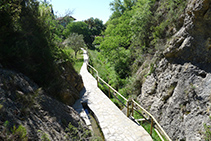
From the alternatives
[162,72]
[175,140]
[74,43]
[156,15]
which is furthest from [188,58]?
[74,43]

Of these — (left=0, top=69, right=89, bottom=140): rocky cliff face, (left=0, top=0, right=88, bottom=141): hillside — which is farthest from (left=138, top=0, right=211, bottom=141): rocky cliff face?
(left=0, top=69, right=89, bottom=140): rocky cliff face

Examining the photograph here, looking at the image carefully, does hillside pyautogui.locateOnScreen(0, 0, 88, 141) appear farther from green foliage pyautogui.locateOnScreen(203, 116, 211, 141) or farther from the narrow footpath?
green foliage pyautogui.locateOnScreen(203, 116, 211, 141)

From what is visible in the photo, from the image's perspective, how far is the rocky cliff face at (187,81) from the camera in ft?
16.8

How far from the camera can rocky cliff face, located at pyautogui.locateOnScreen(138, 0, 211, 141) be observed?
5109 millimetres

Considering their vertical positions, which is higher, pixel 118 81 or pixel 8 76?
pixel 8 76

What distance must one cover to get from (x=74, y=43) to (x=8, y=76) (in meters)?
20.7

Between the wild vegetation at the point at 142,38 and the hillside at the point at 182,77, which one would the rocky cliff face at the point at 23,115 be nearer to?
the hillside at the point at 182,77

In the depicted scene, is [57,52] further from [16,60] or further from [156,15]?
[156,15]

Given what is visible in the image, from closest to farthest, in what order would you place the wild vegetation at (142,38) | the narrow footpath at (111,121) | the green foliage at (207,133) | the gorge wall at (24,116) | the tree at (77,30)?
the gorge wall at (24,116), the green foliage at (207,133), the narrow footpath at (111,121), the wild vegetation at (142,38), the tree at (77,30)

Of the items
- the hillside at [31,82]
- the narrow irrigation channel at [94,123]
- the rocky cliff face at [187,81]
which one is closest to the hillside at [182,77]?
the rocky cliff face at [187,81]

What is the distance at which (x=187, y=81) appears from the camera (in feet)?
19.7

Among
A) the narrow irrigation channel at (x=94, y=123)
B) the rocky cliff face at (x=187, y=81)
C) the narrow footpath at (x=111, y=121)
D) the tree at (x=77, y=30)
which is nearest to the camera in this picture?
the rocky cliff face at (x=187, y=81)

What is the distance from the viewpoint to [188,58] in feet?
21.1

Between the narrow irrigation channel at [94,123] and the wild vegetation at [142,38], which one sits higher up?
the wild vegetation at [142,38]
